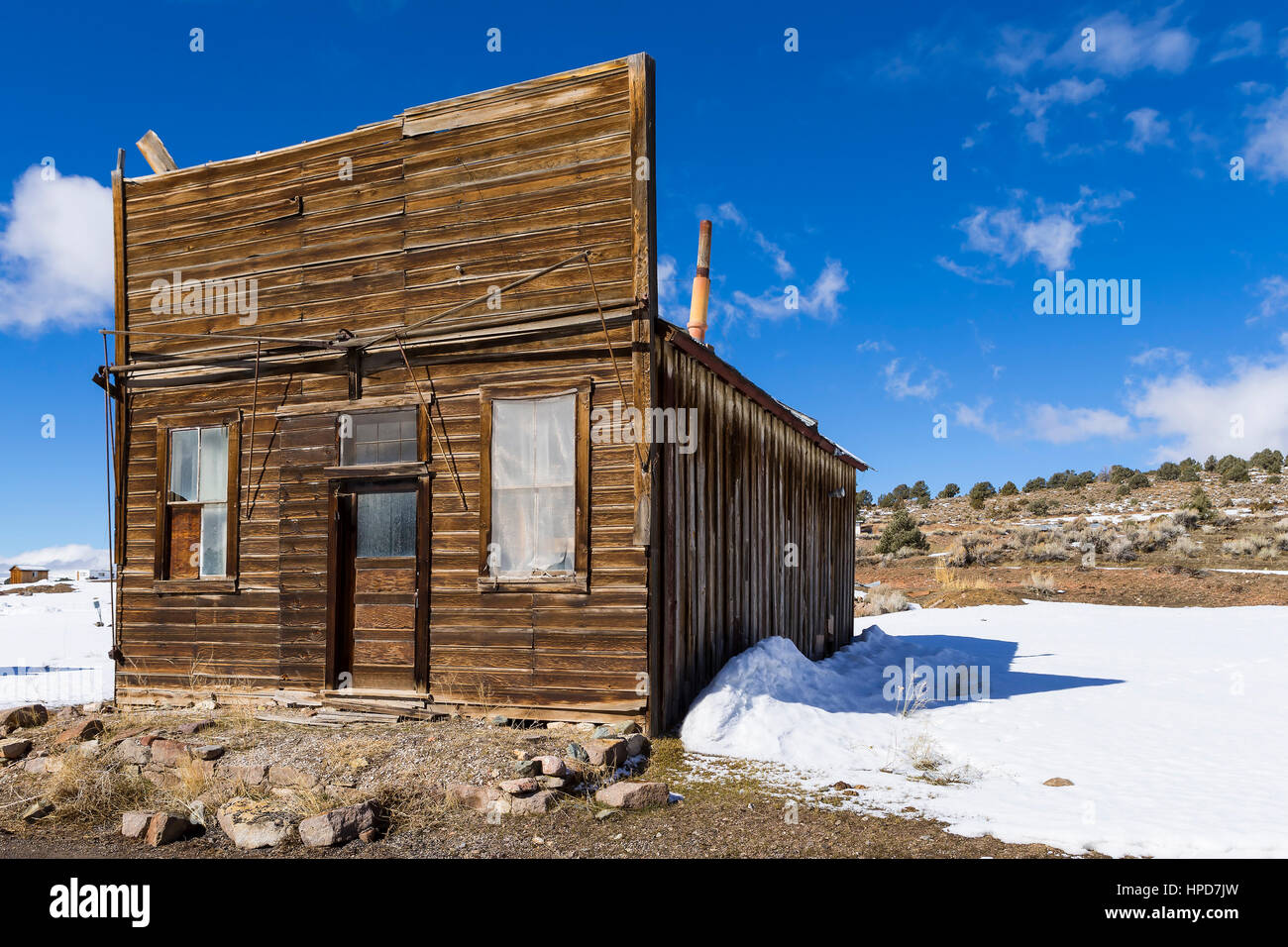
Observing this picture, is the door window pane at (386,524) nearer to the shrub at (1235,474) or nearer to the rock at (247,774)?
the rock at (247,774)

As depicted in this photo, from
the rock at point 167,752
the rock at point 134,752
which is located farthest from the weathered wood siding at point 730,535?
the rock at point 134,752

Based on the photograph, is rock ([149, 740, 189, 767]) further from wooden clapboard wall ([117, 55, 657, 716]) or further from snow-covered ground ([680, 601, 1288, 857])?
snow-covered ground ([680, 601, 1288, 857])

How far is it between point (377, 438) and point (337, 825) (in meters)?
4.68

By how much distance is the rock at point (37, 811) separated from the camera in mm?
5941

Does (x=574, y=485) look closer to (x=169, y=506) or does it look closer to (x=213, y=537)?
(x=213, y=537)

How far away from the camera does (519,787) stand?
19.1 feet

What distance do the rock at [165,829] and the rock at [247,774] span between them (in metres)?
0.72

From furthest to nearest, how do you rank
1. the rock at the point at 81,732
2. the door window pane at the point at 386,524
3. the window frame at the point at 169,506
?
the window frame at the point at 169,506 → the door window pane at the point at 386,524 → the rock at the point at 81,732

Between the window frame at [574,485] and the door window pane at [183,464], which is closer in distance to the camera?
the window frame at [574,485]

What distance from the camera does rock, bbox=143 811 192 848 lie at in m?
5.34

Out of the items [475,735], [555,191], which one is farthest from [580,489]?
[555,191]

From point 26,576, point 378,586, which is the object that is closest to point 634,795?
point 378,586
